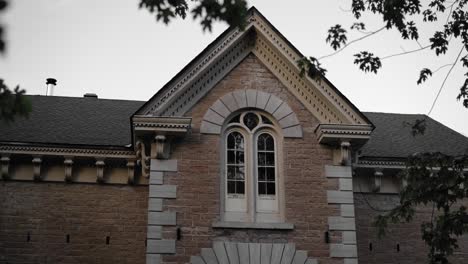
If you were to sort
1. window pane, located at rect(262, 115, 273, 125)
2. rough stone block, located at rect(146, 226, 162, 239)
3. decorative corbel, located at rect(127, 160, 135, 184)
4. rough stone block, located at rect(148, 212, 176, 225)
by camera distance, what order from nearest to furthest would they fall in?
1. rough stone block, located at rect(146, 226, 162, 239)
2. rough stone block, located at rect(148, 212, 176, 225)
3. window pane, located at rect(262, 115, 273, 125)
4. decorative corbel, located at rect(127, 160, 135, 184)

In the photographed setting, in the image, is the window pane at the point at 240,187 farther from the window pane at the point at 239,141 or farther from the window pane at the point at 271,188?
the window pane at the point at 239,141

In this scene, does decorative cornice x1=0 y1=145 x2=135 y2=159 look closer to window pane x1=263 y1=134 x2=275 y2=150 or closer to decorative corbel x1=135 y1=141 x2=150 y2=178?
decorative corbel x1=135 y1=141 x2=150 y2=178

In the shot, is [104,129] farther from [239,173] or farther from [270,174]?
[270,174]

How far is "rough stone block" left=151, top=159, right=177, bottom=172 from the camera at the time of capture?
1398 cm

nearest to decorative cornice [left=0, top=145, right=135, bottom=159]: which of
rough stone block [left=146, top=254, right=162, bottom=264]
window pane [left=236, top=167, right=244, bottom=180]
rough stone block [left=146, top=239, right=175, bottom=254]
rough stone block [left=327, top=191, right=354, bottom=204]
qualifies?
window pane [left=236, top=167, right=244, bottom=180]

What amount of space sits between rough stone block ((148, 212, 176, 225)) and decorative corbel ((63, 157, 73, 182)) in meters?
3.06

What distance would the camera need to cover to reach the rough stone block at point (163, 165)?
1398 centimetres

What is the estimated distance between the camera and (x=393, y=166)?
16.2m

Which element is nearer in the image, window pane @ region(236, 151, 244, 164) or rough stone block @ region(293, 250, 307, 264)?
rough stone block @ region(293, 250, 307, 264)

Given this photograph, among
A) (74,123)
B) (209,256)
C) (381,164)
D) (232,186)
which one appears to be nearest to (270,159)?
(232,186)

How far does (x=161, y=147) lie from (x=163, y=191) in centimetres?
94

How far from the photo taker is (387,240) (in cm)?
1634

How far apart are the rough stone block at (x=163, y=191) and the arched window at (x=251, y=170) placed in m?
1.13

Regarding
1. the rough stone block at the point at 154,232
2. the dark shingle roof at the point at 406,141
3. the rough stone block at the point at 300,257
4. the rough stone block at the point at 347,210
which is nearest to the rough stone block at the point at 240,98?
the rough stone block at the point at 347,210
